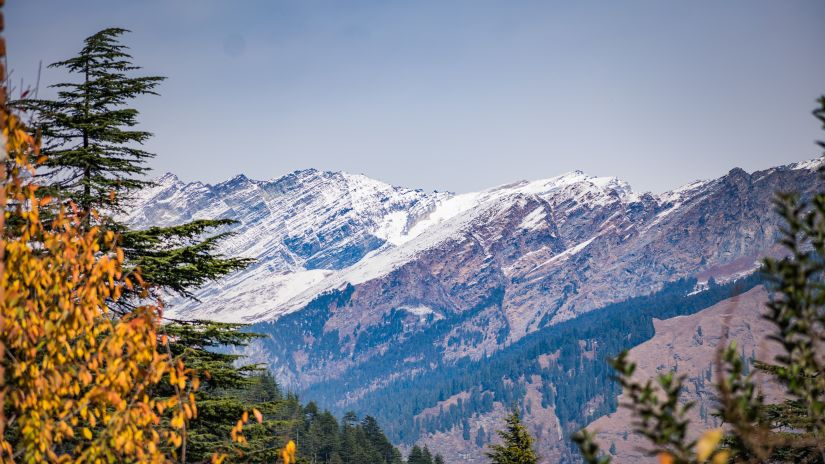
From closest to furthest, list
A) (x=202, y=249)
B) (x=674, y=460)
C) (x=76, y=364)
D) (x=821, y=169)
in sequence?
(x=674, y=460) < (x=821, y=169) < (x=76, y=364) < (x=202, y=249)

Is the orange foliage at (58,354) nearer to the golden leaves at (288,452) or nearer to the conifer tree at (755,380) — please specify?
the golden leaves at (288,452)

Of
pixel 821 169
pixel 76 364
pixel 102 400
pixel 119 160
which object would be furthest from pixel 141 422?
pixel 119 160

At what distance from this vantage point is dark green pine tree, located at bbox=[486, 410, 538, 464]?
30.7m

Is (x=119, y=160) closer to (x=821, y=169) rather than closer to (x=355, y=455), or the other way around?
(x=821, y=169)

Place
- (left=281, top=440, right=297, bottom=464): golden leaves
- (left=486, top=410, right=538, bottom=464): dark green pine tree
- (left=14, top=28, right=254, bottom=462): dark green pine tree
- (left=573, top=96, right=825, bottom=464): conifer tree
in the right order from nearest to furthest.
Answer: (left=573, top=96, right=825, bottom=464): conifer tree
(left=281, top=440, right=297, bottom=464): golden leaves
(left=14, top=28, right=254, bottom=462): dark green pine tree
(left=486, top=410, right=538, bottom=464): dark green pine tree

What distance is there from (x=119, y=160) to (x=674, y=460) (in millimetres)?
15041

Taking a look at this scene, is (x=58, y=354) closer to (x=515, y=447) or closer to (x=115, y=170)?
(x=115, y=170)

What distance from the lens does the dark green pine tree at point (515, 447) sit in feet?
101

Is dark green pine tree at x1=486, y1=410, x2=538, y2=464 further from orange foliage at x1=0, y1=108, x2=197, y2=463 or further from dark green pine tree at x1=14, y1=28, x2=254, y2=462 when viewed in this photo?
orange foliage at x1=0, y1=108, x2=197, y2=463

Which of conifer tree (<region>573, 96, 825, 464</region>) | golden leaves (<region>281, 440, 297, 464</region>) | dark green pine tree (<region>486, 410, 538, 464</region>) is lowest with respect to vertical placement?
dark green pine tree (<region>486, 410, 538, 464</region>)

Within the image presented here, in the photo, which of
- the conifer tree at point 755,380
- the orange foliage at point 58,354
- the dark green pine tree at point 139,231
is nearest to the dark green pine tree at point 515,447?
the dark green pine tree at point 139,231

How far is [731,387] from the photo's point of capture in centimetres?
564

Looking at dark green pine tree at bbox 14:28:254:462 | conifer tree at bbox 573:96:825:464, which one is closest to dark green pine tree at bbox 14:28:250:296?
dark green pine tree at bbox 14:28:254:462

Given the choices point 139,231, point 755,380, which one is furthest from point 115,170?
point 755,380
